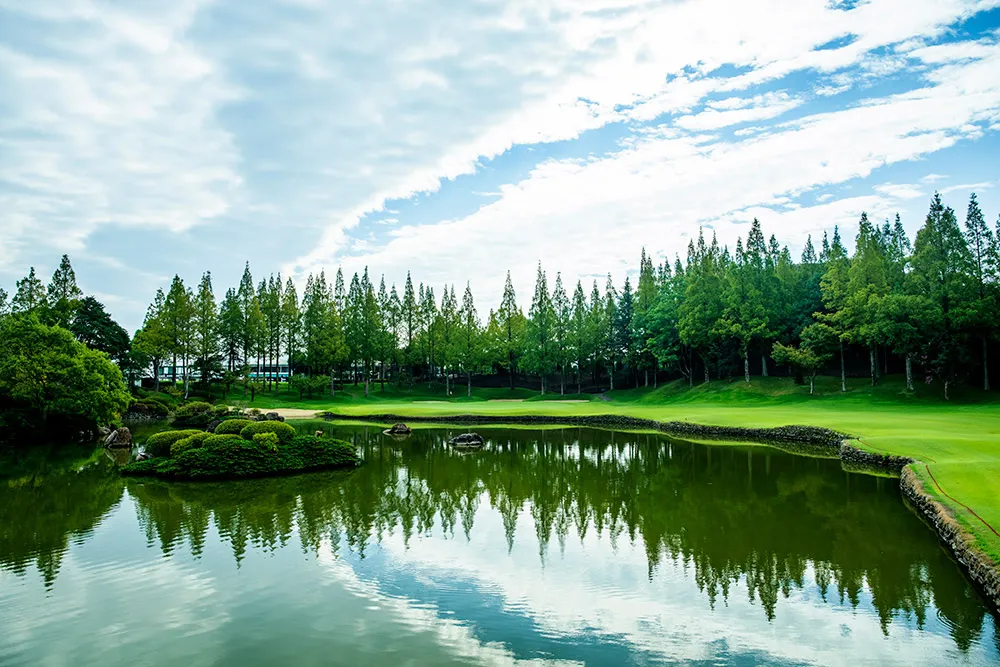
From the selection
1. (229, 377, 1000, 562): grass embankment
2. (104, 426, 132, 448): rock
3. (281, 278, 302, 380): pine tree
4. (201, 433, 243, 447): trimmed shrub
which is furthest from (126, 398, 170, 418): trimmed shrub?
(201, 433, 243, 447): trimmed shrub

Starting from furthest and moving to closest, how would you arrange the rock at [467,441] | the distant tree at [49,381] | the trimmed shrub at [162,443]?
the distant tree at [49,381]
the rock at [467,441]
the trimmed shrub at [162,443]

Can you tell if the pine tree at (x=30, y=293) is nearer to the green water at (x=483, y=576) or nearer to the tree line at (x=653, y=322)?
the tree line at (x=653, y=322)

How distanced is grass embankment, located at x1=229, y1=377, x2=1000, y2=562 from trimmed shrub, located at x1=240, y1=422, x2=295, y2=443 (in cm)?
2017

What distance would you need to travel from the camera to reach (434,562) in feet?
36.2

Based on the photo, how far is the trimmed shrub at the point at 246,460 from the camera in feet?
66.2

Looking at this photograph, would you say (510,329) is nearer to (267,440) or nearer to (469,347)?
(469,347)

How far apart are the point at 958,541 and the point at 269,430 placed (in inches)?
815

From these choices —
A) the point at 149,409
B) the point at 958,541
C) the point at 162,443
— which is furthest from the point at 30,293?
the point at 958,541

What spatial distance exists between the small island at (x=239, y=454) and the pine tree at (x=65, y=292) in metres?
46.9

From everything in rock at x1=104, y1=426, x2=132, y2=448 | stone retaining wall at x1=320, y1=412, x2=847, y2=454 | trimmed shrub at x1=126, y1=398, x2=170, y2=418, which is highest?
trimmed shrub at x1=126, y1=398, x2=170, y2=418

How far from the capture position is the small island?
20.2m

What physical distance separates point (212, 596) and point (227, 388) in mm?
61046

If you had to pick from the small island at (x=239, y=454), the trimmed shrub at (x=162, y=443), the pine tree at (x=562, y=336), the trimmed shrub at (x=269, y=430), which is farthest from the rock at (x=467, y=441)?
the pine tree at (x=562, y=336)

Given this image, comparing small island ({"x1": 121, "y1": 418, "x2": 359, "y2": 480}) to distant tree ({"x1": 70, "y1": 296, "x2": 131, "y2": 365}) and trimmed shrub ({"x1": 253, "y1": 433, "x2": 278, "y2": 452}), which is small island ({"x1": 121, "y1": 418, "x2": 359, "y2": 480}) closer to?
trimmed shrub ({"x1": 253, "y1": 433, "x2": 278, "y2": 452})
